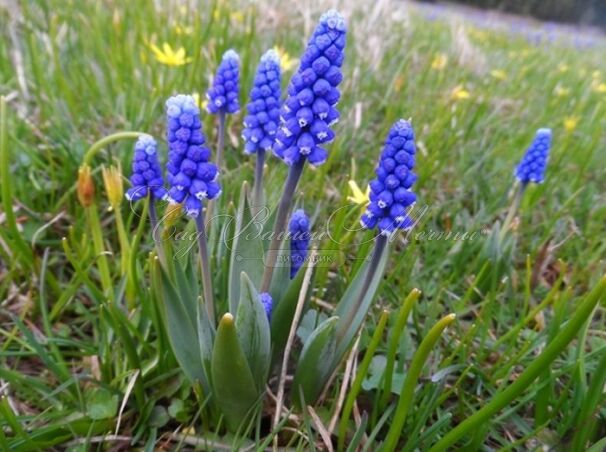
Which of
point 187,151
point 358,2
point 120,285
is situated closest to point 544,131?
point 187,151

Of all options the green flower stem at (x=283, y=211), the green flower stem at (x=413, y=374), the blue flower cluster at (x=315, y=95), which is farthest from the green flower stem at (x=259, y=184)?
the green flower stem at (x=413, y=374)

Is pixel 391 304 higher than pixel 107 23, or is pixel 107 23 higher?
pixel 107 23

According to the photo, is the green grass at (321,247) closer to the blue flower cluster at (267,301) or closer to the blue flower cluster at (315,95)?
the blue flower cluster at (267,301)

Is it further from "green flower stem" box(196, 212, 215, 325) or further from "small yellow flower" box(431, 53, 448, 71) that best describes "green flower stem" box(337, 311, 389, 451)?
"small yellow flower" box(431, 53, 448, 71)

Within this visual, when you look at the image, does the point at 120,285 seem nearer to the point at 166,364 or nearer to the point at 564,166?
the point at 166,364

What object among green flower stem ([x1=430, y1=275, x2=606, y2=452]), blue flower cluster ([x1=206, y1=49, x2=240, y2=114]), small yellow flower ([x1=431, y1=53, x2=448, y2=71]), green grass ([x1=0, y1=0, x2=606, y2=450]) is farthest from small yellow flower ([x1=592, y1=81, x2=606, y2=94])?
green flower stem ([x1=430, y1=275, x2=606, y2=452])

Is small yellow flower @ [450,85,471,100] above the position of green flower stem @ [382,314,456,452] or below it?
below

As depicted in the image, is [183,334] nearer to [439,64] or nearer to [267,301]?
[267,301]
